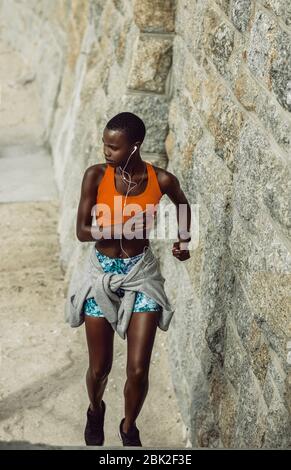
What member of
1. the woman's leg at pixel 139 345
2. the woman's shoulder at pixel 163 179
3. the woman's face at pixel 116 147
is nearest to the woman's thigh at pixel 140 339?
the woman's leg at pixel 139 345

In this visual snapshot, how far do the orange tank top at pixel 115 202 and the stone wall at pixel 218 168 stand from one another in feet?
1.36

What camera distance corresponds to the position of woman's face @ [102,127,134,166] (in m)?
A: 3.68

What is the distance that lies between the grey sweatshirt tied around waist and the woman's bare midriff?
49 mm

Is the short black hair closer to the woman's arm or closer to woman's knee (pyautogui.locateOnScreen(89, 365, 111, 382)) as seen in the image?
the woman's arm

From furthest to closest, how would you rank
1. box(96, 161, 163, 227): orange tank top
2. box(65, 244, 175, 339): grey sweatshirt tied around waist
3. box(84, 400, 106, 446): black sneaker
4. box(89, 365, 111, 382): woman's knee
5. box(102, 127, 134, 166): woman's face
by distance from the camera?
box(84, 400, 106, 446): black sneaker
box(89, 365, 111, 382): woman's knee
box(65, 244, 175, 339): grey sweatshirt tied around waist
box(96, 161, 163, 227): orange tank top
box(102, 127, 134, 166): woman's face

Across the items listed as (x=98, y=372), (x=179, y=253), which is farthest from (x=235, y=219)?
(x=98, y=372)

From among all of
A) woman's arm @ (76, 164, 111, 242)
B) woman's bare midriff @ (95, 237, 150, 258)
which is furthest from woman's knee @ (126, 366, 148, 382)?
woman's arm @ (76, 164, 111, 242)

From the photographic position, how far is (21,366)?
5434mm

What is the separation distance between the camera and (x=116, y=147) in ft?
12.1

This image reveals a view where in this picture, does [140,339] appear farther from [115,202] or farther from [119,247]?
[115,202]

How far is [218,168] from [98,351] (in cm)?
108

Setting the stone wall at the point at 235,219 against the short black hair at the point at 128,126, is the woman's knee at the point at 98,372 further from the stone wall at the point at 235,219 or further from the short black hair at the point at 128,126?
the short black hair at the point at 128,126

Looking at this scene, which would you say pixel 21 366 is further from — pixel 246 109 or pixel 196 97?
pixel 246 109

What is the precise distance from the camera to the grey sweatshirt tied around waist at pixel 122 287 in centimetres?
394
